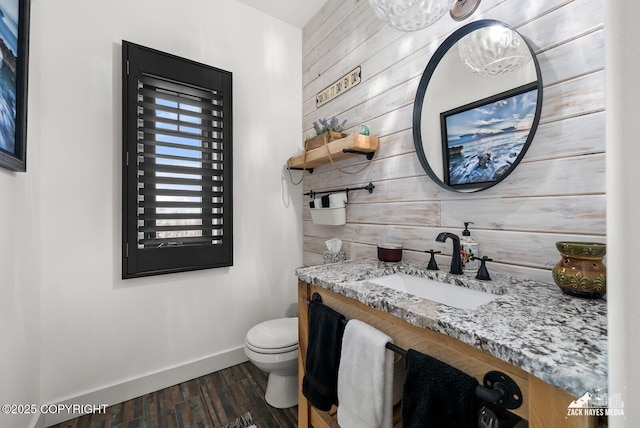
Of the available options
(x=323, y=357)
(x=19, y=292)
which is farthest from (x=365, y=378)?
(x=19, y=292)

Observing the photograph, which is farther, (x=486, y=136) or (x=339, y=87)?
(x=339, y=87)

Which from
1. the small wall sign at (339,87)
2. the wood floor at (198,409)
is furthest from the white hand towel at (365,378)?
the small wall sign at (339,87)

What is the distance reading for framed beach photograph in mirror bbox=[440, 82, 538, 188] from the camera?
1.07 m

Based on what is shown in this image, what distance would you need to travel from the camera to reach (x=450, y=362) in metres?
0.75

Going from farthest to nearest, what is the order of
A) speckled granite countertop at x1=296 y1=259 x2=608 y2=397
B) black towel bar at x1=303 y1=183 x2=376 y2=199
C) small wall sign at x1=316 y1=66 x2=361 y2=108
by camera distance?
1. small wall sign at x1=316 y1=66 x2=361 y2=108
2. black towel bar at x1=303 y1=183 x2=376 y2=199
3. speckled granite countertop at x1=296 y1=259 x2=608 y2=397

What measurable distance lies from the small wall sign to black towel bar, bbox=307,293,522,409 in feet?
5.69

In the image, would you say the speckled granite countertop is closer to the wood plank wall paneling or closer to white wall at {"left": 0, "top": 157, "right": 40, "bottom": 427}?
the wood plank wall paneling

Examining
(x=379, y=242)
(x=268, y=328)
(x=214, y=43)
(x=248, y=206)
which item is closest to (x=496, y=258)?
(x=379, y=242)

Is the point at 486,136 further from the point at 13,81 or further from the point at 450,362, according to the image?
the point at 13,81

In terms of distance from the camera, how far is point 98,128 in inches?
64.9

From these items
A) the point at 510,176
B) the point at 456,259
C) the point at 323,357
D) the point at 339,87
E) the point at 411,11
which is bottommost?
the point at 323,357

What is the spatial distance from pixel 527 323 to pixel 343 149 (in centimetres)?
125

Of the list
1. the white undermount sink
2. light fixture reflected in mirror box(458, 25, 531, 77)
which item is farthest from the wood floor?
light fixture reflected in mirror box(458, 25, 531, 77)

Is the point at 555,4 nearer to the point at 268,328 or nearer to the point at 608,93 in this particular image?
the point at 608,93
